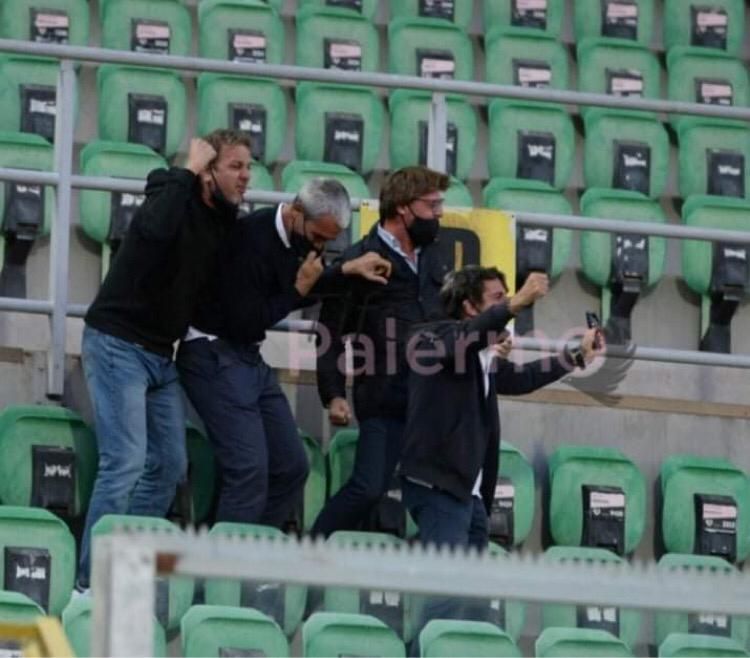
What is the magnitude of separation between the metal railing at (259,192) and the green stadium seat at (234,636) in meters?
1.84

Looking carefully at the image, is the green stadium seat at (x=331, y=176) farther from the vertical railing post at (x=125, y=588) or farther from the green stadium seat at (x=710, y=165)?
the vertical railing post at (x=125, y=588)

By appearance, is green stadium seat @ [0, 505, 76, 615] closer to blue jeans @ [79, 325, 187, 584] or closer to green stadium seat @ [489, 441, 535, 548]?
blue jeans @ [79, 325, 187, 584]

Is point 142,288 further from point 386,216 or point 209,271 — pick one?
point 386,216

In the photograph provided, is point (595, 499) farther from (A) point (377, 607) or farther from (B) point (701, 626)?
(B) point (701, 626)

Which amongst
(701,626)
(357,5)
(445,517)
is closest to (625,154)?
(357,5)

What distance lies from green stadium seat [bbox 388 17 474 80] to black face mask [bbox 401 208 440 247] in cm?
220

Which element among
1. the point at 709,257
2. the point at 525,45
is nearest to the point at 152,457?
the point at 709,257

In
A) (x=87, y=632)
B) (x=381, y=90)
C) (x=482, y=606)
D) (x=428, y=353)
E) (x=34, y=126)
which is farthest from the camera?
(x=381, y=90)

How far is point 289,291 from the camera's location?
7496mm

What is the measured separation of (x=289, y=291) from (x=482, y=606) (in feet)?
9.14

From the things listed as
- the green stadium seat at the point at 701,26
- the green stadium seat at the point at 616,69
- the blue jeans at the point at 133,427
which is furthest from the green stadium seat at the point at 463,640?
the green stadium seat at the point at 701,26

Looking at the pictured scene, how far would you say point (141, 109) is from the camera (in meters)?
8.96

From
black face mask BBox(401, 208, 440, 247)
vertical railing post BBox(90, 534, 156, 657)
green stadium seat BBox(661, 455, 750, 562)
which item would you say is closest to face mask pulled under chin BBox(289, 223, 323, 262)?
black face mask BBox(401, 208, 440, 247)

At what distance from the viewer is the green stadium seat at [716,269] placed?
8.95 metres
